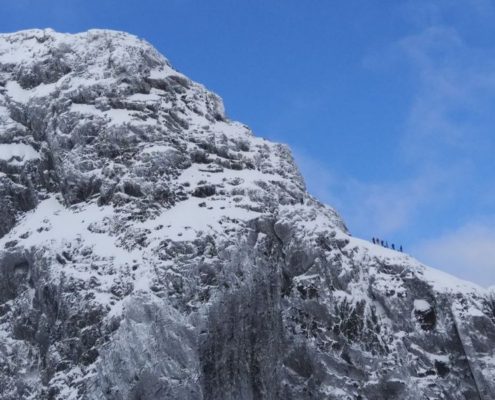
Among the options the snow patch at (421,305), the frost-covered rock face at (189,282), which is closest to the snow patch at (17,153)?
the frost-covered rock face at (189,282)

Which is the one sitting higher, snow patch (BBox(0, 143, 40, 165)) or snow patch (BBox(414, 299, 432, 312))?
snow patch (BBox(0, 143, 40, 165))

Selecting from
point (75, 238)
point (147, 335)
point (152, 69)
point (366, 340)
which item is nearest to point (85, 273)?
point (75, 238)

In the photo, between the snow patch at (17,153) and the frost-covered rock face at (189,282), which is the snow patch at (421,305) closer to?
the frost-covered rock face at (189,282)

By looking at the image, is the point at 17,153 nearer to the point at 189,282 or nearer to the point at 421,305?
the point at 189,282

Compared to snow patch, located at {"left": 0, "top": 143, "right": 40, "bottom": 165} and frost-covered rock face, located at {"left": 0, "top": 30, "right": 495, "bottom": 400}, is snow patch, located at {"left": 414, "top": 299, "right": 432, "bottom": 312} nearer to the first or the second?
frost-covered rock face, located at {"left": 0, "top": 30, "right": 495, "bottom": 400}

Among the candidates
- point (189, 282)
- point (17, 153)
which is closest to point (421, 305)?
point (189, 282)

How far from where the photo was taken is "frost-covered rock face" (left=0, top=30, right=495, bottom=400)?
4653 centimetres

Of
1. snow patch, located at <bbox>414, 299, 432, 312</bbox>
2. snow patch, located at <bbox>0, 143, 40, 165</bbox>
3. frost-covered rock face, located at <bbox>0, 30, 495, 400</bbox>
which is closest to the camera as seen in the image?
frost-covered rock face, located at <bbox>0, 30, 495, 400</bbox>

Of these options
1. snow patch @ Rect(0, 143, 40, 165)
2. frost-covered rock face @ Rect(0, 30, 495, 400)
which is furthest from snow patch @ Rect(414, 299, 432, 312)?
snow patch @ Rect(0, 143, 40, 165)

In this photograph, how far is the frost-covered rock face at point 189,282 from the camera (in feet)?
153

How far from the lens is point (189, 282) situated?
4862 cm

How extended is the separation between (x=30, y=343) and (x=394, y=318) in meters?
26.0

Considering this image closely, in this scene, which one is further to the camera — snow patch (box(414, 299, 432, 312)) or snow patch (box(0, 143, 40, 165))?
snow patch (box(0, 143, 40, 165))

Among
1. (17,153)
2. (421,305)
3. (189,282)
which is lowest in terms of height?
(421,305)
